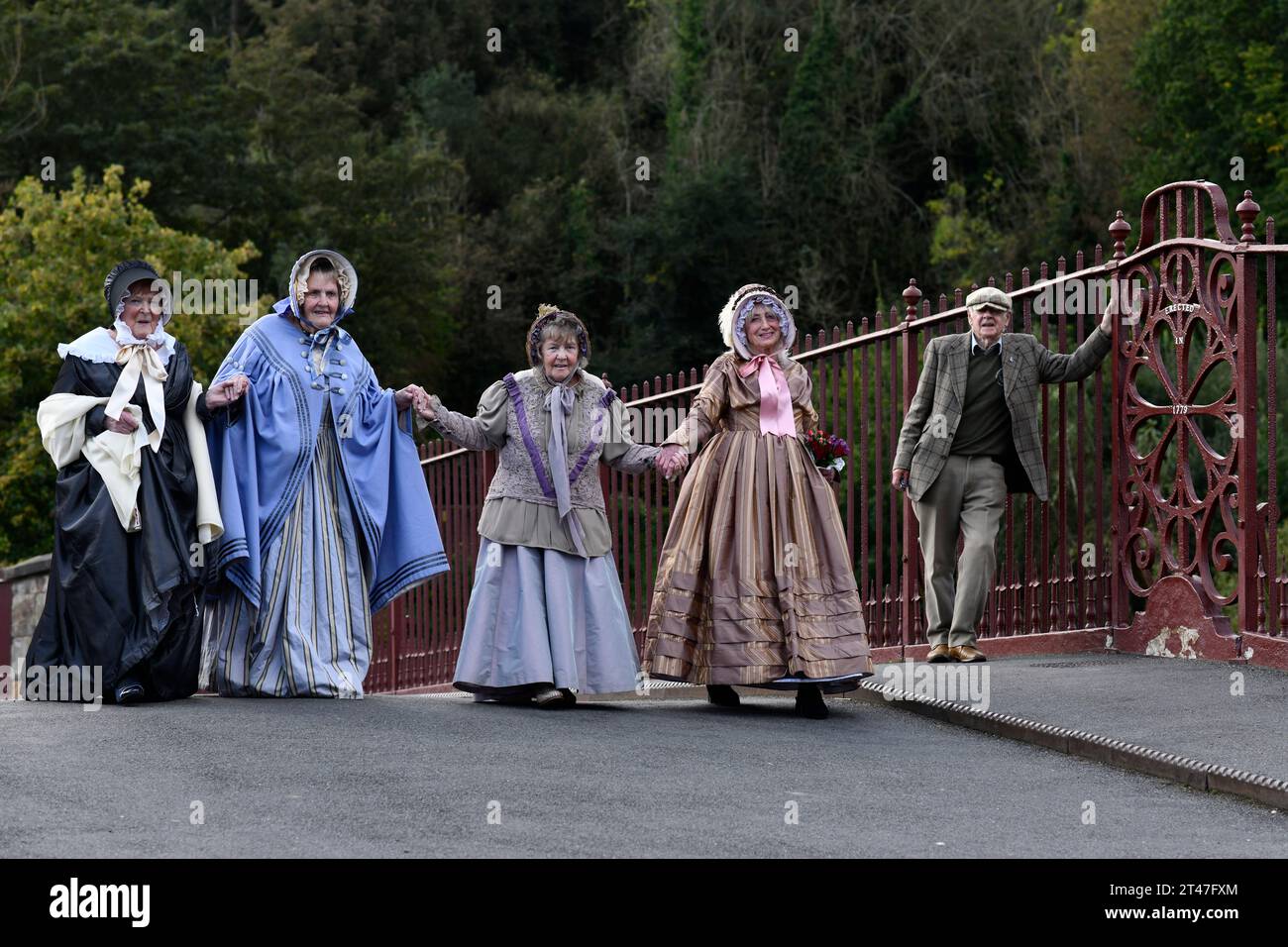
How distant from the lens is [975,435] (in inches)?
418

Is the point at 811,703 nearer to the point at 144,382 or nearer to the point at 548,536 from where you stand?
the point at 548,536

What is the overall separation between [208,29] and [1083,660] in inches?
2059

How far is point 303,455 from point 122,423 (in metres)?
0.84

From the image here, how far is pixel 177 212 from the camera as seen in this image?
4181 cm

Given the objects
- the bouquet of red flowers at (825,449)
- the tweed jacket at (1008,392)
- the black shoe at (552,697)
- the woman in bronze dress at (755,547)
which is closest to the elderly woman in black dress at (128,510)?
the black shoe at (552,697)

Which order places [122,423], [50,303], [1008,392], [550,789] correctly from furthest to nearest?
[50,303] < [1008,392] < [122,423] < [550,789]

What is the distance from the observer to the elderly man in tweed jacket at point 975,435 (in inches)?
414

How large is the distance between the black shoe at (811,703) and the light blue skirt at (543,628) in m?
0.79

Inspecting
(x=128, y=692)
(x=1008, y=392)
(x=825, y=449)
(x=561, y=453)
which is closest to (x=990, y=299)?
(x=1008, y=392)

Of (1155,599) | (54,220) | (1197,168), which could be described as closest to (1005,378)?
(1155,599)

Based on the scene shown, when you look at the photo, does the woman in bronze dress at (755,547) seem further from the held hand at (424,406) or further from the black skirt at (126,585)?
the black skirt at (126,585)

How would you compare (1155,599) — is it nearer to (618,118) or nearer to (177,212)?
(177,212)

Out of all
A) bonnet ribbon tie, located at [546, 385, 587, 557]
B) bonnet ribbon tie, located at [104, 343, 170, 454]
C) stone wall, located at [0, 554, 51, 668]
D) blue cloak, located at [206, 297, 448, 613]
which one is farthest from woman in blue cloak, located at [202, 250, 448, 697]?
stone wall, located at [0, 554, 51, 668]

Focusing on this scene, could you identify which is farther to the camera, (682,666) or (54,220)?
(54,220)
